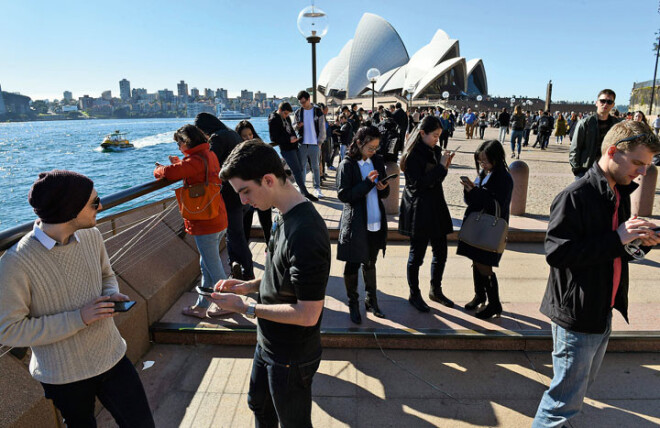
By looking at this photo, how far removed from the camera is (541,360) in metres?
3.44

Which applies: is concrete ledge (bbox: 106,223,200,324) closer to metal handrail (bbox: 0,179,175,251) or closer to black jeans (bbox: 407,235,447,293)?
metal handrail (bbox: 0,179,175,251)

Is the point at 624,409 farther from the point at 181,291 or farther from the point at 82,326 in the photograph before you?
the point at 181,291

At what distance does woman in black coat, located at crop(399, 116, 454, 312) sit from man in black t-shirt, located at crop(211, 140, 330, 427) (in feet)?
7.27

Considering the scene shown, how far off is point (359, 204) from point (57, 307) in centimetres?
241

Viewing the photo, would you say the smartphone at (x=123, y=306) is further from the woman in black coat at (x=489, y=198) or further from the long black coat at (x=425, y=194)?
the woman in black coat at (x=489, y=198)

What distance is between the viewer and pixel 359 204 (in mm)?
3662

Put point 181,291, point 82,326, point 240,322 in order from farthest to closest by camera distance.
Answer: point 181,291, point 240,322, point 82,326

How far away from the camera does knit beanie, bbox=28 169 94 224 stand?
167 cm

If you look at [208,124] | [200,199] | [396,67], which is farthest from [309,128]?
[396,67]

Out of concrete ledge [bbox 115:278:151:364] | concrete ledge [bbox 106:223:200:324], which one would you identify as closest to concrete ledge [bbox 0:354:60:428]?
concrete ledge [bbox 115:278:151:364]

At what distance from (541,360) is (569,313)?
1.58 meters

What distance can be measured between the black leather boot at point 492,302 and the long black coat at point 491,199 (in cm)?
23

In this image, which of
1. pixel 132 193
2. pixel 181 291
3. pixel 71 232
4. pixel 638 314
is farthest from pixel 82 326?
pixel 638 314

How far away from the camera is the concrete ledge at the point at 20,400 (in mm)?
2150
